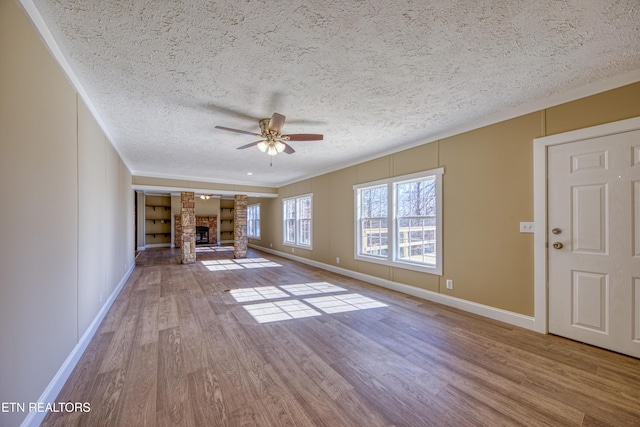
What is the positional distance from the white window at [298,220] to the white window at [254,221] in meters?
2.60

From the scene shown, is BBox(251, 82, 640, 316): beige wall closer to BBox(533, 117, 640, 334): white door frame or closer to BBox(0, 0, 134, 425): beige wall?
BBox(533, 117, 640, 334): white door frame

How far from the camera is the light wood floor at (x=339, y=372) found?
1628mm

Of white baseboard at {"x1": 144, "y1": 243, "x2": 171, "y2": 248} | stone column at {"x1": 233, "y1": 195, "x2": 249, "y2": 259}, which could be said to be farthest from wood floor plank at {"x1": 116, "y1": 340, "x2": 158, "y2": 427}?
white baseboard at {"x1": 144, "y1": 243, "x2": 171, "y2": 248}

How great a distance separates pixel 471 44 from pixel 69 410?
12.1 feet

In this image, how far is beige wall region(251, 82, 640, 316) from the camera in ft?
8.67

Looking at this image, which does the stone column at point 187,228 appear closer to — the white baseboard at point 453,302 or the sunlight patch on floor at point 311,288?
the sunlight patch on floor at point 311,288

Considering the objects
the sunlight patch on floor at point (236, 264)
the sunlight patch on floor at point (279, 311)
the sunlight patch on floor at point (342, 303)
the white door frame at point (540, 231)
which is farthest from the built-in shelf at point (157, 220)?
the white door frame at point (540, 231)

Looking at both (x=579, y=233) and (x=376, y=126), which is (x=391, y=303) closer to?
(x=579, y=233)

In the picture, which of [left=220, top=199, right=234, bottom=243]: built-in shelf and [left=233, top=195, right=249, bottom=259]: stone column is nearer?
[left=233, top=195, right=249, bottom=259]: stone column

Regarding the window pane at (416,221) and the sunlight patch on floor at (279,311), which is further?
the window pane at (416,221)

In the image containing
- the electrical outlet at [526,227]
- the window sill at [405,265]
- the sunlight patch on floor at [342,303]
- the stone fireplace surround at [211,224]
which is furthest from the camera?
the stone fireplace surround at [211,224]

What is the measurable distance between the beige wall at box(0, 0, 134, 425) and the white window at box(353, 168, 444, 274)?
163 inches

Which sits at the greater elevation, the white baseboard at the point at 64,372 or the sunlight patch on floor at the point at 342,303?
the white baseboard at the point at 64,372

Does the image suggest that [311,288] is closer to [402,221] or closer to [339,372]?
[402,221]
